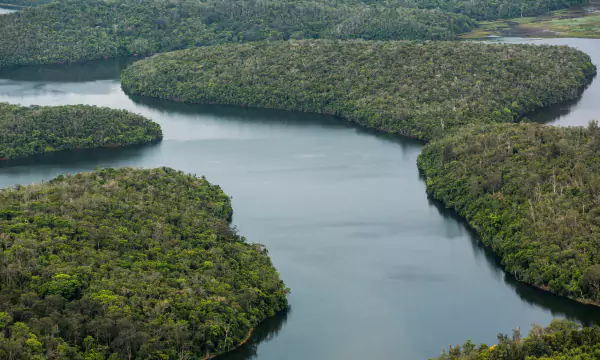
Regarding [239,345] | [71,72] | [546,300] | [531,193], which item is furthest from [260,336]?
[71,72]

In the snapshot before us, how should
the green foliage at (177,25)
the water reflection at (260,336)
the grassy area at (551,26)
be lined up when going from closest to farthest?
the water reflection at (260,336)
the green foliage at (177,25)
the grassy area at (551,26)

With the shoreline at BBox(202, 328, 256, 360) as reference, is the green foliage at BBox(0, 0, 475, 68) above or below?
above

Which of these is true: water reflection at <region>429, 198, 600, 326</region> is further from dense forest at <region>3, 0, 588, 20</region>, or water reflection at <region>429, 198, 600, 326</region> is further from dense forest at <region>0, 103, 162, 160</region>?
dense forest at <region>3, 0, 588, 20</region>

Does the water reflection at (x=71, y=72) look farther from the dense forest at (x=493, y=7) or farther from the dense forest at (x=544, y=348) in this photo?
the dense forest at (x=544, y=348)

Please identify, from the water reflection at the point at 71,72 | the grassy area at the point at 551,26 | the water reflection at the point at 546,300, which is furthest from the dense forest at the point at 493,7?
the water reflection at the point at 546,300

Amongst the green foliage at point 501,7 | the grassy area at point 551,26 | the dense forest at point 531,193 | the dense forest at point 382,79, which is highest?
the green foliage at point 501,7

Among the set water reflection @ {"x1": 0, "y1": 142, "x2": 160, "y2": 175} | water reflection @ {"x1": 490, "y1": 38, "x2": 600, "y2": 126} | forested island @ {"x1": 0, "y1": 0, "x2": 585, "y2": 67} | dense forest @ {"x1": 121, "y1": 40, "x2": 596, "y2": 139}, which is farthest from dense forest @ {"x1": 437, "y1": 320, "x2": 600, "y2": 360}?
forested island @ {"x1": 0, "y1": 0, "x2": 585, "y2": 67}
